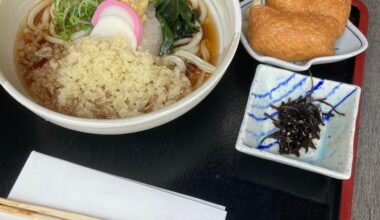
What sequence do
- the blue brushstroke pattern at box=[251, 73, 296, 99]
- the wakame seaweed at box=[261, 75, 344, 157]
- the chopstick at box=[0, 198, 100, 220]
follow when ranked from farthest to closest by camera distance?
1. the blue brushstroke pattern at box=[251, 73, 296, 99]
2. the wakame seaweed at box=[261, 75, 344, 157]
3. the chopstick at box=[0, 198, 100, 220]

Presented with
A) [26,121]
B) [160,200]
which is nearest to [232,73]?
[160,200]

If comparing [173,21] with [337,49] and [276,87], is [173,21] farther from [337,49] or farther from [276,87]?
[337,49]

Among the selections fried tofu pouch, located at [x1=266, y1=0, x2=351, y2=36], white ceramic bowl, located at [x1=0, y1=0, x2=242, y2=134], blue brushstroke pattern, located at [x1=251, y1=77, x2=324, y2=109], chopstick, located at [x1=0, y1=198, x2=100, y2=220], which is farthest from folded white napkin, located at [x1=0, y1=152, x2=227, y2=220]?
fried tofu pouch, located at [x1=266, y1=0, x2=351, y2=36]

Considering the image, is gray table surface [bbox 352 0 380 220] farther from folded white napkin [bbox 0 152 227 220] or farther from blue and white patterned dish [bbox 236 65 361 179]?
folded white napkin [bbox 0 152 227 220]

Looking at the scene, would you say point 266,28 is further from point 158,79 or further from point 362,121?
point 362,121

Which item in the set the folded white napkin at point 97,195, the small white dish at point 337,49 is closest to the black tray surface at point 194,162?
the folded white napkin at point 97,195

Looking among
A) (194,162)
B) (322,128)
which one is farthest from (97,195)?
(322,128)
